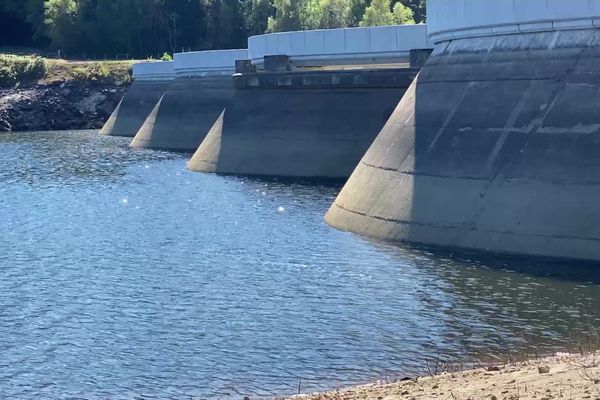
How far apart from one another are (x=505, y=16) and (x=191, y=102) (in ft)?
148

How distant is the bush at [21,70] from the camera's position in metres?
110

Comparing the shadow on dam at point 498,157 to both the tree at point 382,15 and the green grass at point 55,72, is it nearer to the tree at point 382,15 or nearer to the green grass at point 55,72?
the tree at point 382,15

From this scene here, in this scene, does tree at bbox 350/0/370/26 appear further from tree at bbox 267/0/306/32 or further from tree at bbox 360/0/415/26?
tree at bbox 267/0/306/32

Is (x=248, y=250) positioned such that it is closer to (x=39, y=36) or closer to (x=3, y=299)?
(x=3, y=299)

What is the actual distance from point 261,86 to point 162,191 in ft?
31.0

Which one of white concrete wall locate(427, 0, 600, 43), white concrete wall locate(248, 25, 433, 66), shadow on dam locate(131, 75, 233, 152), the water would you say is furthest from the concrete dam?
shadow on dam locate(131, 75, 233, 152)

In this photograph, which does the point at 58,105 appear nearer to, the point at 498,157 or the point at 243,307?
the point at 498,157

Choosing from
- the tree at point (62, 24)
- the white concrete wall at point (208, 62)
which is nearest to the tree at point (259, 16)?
the tree at point (62, 24)

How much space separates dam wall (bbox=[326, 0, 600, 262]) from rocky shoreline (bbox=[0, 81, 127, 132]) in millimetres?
72885

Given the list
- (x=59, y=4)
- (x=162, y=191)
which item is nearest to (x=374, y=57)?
(x=162, y=191)

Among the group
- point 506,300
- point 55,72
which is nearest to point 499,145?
point 506,300

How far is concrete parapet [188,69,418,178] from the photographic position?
162 feet

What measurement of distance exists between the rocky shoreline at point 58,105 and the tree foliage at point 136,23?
2237cm

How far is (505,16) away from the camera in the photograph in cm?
3212
